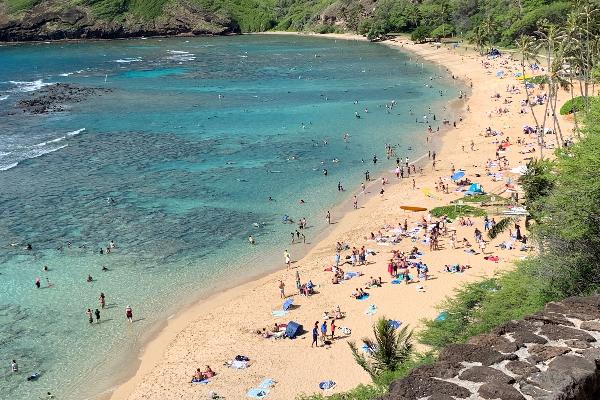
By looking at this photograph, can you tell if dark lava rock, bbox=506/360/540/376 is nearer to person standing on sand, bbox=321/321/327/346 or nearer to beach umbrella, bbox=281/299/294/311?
person standing on sand, bbox=321/321/327/346

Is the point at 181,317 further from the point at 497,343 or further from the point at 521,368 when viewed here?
the point at 521,368

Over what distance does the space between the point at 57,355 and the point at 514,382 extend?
23893mm

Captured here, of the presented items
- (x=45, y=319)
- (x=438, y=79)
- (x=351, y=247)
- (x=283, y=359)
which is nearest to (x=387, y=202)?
(x=351, y=247)

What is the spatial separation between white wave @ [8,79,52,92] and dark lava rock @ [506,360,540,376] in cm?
10704

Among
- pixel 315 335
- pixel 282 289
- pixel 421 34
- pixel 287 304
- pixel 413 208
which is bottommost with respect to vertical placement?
pixel 287 304

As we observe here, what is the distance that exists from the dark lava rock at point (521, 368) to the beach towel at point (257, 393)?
52.1 feet

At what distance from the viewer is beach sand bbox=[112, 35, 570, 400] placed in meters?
26.2

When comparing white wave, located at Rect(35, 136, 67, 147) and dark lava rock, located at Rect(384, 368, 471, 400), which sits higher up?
dark lava rock, located at Rect(384, 368, 471, 400)

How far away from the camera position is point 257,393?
25.2 m

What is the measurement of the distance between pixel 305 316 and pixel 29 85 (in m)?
96.0

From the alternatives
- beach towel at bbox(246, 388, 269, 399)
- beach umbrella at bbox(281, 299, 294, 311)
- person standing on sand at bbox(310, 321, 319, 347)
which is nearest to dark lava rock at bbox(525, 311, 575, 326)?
beach towel at bbox(246, 388, 269, 399)

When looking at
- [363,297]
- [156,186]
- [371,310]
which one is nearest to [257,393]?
[371,310]

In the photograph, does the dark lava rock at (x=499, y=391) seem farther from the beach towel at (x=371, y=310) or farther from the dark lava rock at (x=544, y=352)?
the beach towel at (x=371, y=310)

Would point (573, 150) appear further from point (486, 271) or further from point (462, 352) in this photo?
point (462, 352)
